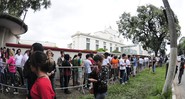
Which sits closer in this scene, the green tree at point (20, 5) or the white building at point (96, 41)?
the green tree at point (20, 5)

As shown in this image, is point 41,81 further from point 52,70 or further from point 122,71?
point 122,71

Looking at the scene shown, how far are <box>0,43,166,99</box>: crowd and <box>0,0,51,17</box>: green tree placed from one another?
542cm

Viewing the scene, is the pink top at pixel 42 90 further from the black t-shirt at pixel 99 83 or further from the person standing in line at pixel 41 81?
the black t-shirt at pixel 99 83

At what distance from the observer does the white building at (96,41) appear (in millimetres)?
62719

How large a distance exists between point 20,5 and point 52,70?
447 inches

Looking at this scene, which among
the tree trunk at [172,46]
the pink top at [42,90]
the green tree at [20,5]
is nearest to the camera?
the pink top at [42,90]

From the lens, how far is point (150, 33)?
4312cm

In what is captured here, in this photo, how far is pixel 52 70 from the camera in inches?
248

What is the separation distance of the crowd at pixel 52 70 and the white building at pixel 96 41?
143ft

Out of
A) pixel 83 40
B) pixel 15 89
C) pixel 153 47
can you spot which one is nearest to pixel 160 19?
pixel 153 47

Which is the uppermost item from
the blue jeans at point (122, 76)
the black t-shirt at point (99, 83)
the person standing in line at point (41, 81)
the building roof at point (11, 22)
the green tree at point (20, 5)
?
the green tree at point (20, 5)

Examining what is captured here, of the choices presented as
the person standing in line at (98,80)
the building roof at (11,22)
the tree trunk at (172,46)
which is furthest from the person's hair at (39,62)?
the building roof at (11,22)

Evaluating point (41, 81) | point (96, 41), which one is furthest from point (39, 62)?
point (96, 41)

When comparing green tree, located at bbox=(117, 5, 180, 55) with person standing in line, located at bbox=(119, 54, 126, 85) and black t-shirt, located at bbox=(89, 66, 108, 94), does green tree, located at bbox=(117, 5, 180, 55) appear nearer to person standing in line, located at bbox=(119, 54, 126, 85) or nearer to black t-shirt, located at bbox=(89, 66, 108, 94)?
person standing in line, located at bbox=(119, 54, 126, 85)
